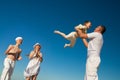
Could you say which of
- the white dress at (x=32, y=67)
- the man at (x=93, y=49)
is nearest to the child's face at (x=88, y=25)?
the man at (x=93, y=49)

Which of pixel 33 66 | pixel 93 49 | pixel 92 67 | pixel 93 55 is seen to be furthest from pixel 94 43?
pixel 33 66

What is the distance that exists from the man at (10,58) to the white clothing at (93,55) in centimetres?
579

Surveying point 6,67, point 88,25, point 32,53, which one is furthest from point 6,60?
point 88,25

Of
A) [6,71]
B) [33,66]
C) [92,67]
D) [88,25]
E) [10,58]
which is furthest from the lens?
[33,66]

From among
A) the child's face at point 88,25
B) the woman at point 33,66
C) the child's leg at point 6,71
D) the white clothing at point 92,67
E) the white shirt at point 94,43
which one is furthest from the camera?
the woman at point 33,66

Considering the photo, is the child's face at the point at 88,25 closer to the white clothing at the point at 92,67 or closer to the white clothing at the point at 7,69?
the white clothing at the point at 92,67

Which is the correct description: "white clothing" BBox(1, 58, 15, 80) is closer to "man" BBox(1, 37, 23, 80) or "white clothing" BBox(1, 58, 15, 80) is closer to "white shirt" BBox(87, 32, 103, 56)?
"man" BBox(1, 37, 23, 80)

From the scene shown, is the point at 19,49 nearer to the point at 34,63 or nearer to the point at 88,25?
the point at 34,63

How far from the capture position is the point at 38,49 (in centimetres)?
1599

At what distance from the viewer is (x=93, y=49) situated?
10469 mm

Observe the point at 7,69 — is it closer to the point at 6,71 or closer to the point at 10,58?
the point at 6,71

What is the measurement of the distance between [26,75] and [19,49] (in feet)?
5.92

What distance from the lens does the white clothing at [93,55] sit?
10.2 meters

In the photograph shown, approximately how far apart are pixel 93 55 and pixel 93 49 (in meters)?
0.22
